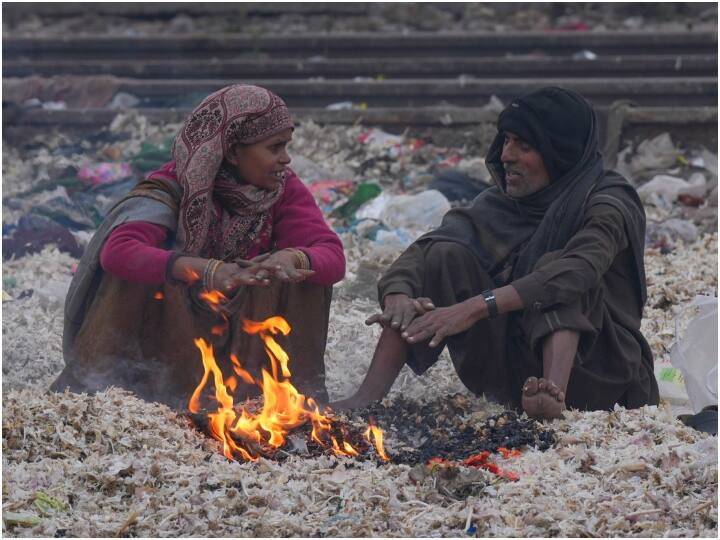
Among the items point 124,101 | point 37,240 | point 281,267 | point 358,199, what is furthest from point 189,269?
point 124,101

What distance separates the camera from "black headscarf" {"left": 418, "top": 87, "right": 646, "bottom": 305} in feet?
15.8

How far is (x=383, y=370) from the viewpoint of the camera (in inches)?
192

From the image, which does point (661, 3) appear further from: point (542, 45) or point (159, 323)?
point (159, 323)

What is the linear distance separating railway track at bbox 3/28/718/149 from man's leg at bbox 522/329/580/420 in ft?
16.1

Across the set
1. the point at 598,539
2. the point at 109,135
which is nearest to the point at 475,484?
the point at 598,539

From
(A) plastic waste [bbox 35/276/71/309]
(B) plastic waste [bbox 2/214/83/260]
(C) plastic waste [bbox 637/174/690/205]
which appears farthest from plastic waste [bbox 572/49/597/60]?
(A) plastic waste [bbox 35/276/71/309]

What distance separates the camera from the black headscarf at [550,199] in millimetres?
4816

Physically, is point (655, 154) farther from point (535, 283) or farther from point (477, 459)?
point (477, 459)

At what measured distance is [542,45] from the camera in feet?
39.1

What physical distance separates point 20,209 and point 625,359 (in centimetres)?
505

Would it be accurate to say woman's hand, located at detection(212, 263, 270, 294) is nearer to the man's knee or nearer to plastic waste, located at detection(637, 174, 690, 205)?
the man's knee

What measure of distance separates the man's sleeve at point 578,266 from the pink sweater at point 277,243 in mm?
748

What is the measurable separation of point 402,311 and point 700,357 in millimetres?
1342

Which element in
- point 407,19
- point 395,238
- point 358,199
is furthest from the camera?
point 407,19
